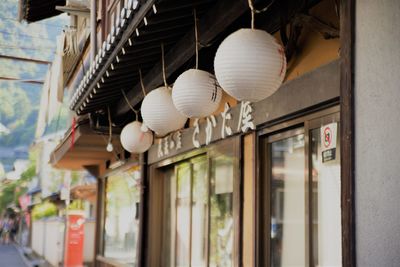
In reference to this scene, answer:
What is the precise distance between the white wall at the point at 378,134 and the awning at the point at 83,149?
792cm

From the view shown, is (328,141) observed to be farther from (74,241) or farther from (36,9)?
(74,241)

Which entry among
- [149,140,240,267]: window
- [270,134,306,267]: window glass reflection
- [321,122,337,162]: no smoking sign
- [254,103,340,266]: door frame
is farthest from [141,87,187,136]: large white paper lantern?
[321,122,337,162]: no smoking sign

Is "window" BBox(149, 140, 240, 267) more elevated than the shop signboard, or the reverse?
"window" BBox(149, 140, 240, 267)

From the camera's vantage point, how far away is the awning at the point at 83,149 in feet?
36.9

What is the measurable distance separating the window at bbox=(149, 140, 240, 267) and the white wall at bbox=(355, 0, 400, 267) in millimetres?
3434

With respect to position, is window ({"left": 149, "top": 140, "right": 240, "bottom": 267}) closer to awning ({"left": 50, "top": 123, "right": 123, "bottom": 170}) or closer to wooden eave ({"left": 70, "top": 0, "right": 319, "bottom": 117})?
wooden eave ({"left": 70, "top": 0, "right": 319, "bottom": 117})

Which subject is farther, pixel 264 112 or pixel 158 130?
pixel 158 130

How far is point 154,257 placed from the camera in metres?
10.3

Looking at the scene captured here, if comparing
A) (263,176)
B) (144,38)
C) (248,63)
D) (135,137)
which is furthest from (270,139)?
(135,137)

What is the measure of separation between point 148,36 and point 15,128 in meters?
92.0

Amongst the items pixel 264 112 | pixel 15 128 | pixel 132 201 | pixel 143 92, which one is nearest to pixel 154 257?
pixel 132 201

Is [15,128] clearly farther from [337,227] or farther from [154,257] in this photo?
[337,227]

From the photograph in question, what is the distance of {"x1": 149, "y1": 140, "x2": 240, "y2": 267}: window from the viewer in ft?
23.6

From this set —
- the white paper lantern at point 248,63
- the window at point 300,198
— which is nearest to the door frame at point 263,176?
the window at point 300,198
